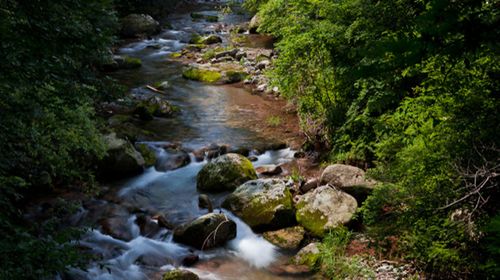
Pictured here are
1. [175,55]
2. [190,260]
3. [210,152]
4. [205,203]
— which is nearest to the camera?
[190,260]

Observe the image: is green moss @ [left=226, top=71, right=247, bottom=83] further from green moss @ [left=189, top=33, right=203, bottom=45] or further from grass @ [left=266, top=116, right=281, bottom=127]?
green moss @ [left=189, top=33, right=203, bottom=45]

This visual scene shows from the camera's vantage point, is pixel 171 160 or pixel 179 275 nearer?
pixel 179 275

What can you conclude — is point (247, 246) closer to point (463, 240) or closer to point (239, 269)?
point (239, 269)

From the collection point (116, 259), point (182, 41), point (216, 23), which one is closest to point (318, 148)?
point (116, 259)

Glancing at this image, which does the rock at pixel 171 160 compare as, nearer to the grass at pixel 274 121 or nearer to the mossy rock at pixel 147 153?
the mossy rock at pixel 147 153

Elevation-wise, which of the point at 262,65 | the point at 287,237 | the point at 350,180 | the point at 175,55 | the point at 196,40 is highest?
the point at 196,40

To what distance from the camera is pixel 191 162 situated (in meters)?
10.6

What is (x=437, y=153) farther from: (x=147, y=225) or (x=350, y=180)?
(x=147, y=225)

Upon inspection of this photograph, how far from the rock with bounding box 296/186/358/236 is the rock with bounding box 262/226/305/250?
0.18m

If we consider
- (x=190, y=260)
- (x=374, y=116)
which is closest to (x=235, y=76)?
(x=374, y=116)

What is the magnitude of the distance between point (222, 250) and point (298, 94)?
188 inches

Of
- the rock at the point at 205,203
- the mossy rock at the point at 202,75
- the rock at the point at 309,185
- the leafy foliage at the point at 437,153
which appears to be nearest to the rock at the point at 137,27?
the mossy rock at the point at 202,75

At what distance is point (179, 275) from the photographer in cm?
633

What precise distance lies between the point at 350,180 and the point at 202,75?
10904 millimetres
